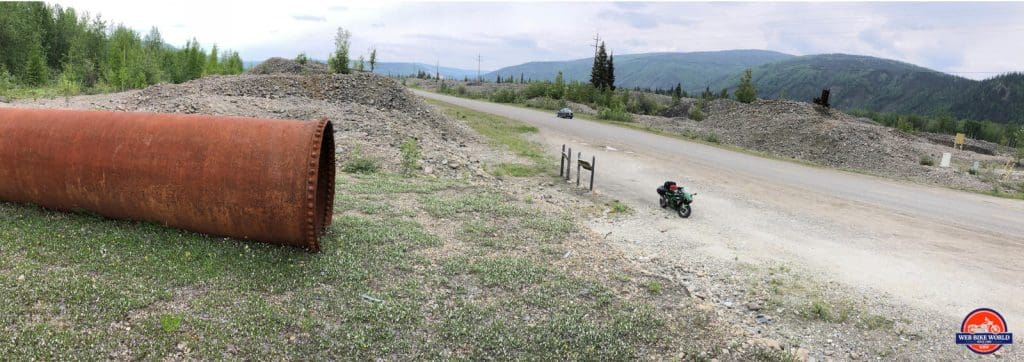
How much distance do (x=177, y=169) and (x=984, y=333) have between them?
36.1 feet

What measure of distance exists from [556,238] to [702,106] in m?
41.0

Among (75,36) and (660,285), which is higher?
(75,36)

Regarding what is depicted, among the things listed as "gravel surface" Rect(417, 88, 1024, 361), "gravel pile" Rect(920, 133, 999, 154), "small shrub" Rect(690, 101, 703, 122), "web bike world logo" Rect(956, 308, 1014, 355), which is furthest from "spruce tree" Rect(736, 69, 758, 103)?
"web bike world logo" Rect(956, 308, 1014, 355)

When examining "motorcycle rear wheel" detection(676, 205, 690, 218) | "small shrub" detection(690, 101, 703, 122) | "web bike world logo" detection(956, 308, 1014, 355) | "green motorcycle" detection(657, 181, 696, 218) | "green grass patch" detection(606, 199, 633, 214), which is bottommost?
"web bike world logo" detection(956, 308, 1014, 355)

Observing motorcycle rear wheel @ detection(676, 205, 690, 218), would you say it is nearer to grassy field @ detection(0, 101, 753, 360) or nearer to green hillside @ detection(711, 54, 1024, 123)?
grassy field @ detection(0, 101, 753, 360)

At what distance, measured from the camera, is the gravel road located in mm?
9008

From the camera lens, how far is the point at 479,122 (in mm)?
32031

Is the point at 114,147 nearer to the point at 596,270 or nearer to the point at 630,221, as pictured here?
the point at 596,270

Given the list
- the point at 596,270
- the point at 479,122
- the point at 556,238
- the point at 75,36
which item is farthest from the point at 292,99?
the point at 75,36

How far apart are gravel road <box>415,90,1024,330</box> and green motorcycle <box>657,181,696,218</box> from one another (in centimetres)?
31

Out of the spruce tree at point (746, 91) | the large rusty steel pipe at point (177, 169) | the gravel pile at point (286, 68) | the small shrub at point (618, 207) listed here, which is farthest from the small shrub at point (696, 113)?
the large rusty steel pipe at point (177, 169)

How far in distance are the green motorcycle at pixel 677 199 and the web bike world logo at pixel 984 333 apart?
616 centimetres

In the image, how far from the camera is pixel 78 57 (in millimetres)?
44094

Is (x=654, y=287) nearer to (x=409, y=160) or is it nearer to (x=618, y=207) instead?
(x=618, y=207)
